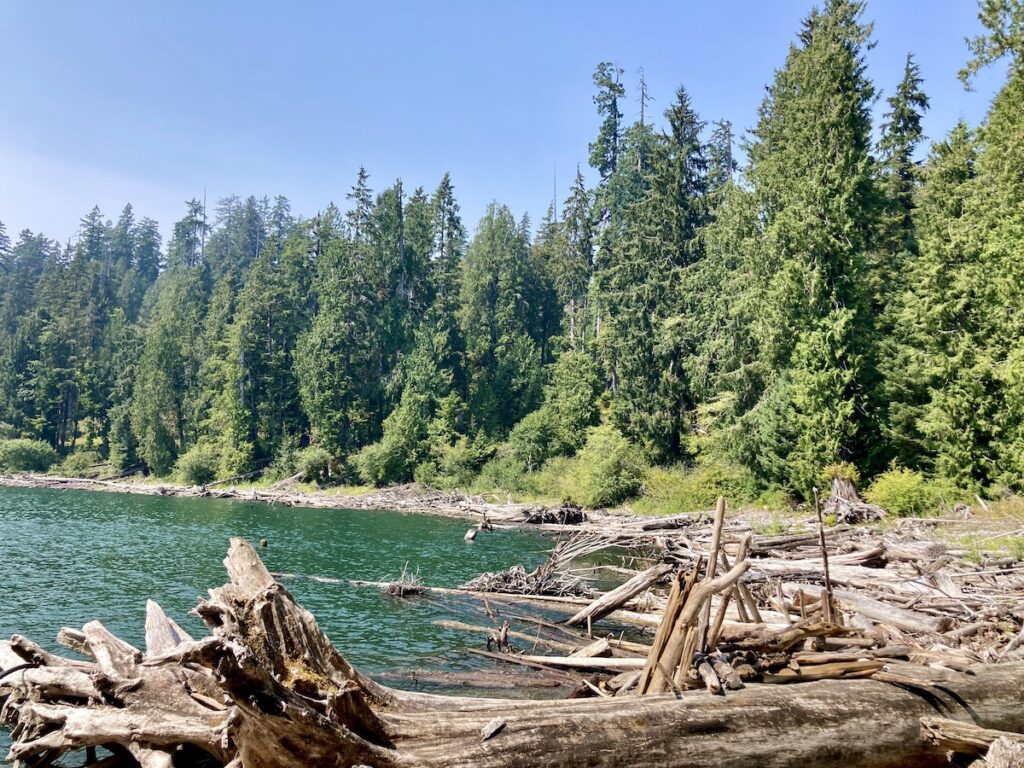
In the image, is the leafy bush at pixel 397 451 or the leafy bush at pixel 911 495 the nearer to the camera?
the leafy bush at pixel 911 495

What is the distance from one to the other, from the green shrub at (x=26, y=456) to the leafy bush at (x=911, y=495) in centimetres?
7400

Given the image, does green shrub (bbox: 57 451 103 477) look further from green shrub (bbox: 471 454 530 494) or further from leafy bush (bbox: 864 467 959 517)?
leafy bush (bbox: 864 467 959 517)

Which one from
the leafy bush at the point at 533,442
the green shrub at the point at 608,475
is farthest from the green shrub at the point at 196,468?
the green shrub at the point at 608,475

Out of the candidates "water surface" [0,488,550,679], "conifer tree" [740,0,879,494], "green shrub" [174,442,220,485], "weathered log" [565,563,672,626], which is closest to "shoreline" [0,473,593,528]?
"green shrub" [174,442,220,485]

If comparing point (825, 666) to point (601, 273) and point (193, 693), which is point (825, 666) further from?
point (601, 273)

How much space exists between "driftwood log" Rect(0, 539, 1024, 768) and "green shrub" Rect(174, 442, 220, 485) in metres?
61.8

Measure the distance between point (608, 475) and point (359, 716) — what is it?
39.3 m

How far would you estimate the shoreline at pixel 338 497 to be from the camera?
4228 centimetres

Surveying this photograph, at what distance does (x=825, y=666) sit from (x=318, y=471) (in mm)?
59900

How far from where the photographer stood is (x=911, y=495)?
25047 millimetres

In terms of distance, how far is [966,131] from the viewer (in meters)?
31.7

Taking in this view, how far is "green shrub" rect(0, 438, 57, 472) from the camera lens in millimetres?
67875

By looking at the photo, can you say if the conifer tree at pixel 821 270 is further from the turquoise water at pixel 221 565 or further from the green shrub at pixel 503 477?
the green shrub at pixel 503 477

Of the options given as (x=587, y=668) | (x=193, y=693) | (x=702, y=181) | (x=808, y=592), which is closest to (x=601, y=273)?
(x=702, y=181)
